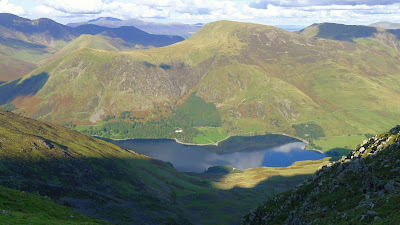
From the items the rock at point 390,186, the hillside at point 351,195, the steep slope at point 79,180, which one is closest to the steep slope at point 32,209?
the steep slope at point 79,180

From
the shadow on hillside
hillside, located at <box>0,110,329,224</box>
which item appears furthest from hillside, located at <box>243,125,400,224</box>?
the shadow on hillside

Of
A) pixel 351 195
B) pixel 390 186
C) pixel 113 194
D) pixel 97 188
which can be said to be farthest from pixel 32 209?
pixel 113 194

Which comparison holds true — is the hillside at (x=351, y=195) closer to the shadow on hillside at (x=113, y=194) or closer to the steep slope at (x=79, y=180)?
the steep slope at (x=79, y=180)

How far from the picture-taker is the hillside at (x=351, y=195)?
4422 centimetres

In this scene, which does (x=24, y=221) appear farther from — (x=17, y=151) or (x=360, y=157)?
(x=17, y=151)

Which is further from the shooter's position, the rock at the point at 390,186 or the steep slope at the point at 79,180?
the steep slope at the point at 79,180

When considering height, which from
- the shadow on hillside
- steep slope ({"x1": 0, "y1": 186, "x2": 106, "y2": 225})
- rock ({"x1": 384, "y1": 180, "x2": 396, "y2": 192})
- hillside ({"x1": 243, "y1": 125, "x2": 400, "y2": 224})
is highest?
rock ({"x1": 384, "y1": 180, "x2": 396, "y2": 192})

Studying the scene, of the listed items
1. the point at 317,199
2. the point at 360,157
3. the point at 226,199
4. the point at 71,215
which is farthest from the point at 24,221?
the point at 226,199

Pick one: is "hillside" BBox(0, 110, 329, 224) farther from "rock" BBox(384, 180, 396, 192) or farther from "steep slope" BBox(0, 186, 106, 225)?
"rock" BBox(384, 180, 396, 192)

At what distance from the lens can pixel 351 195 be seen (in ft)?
188

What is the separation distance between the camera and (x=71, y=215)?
82.0 m

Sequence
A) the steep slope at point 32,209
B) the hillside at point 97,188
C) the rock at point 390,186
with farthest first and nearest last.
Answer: the hillside at point 97,188
the steep slope at point 32,209
the rock at point 390,186

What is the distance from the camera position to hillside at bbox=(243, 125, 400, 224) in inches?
1741

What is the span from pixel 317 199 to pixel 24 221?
58.7m
